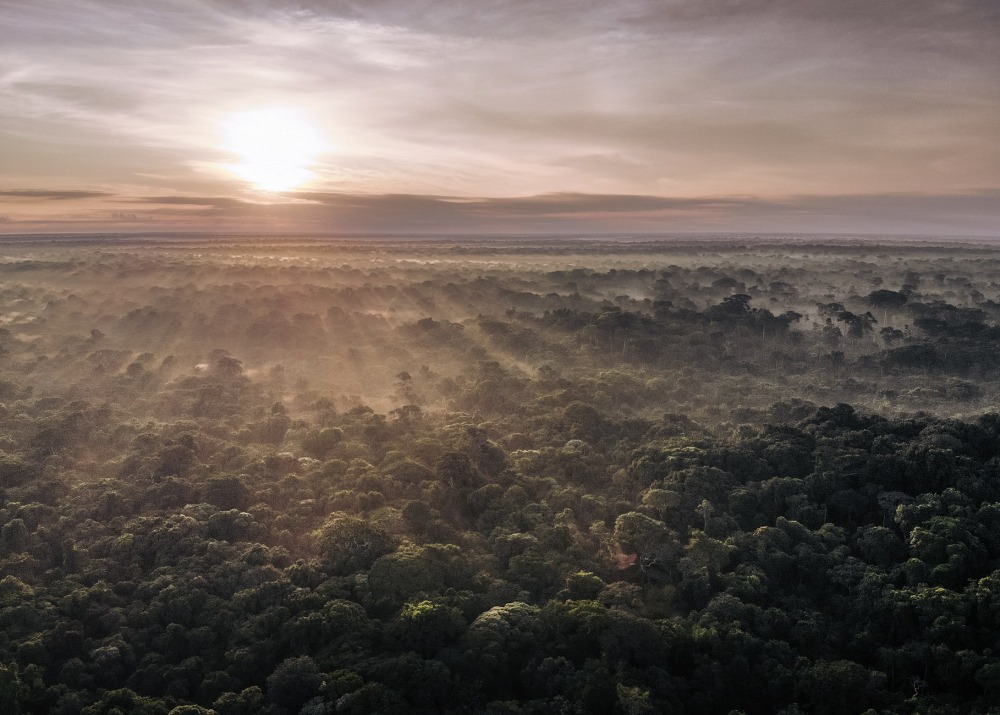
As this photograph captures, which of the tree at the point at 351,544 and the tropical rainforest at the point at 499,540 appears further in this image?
the tree at the point at 351,544

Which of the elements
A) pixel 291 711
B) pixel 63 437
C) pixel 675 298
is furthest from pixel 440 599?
pixel 675 298

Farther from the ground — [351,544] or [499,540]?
[351,544]

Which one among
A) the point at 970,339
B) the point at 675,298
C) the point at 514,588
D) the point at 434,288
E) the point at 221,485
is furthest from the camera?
the point at 434,288

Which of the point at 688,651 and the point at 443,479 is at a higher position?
the point at 443,479

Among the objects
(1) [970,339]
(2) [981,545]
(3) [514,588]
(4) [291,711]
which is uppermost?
(1) [970,339]

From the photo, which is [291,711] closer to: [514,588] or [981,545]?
[514,588]

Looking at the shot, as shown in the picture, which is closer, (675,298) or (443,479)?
(443,479)

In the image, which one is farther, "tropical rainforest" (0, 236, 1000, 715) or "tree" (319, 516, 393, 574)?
"tree" (319, 516, 393, 574)

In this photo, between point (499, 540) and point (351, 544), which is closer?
point (351, 544)
